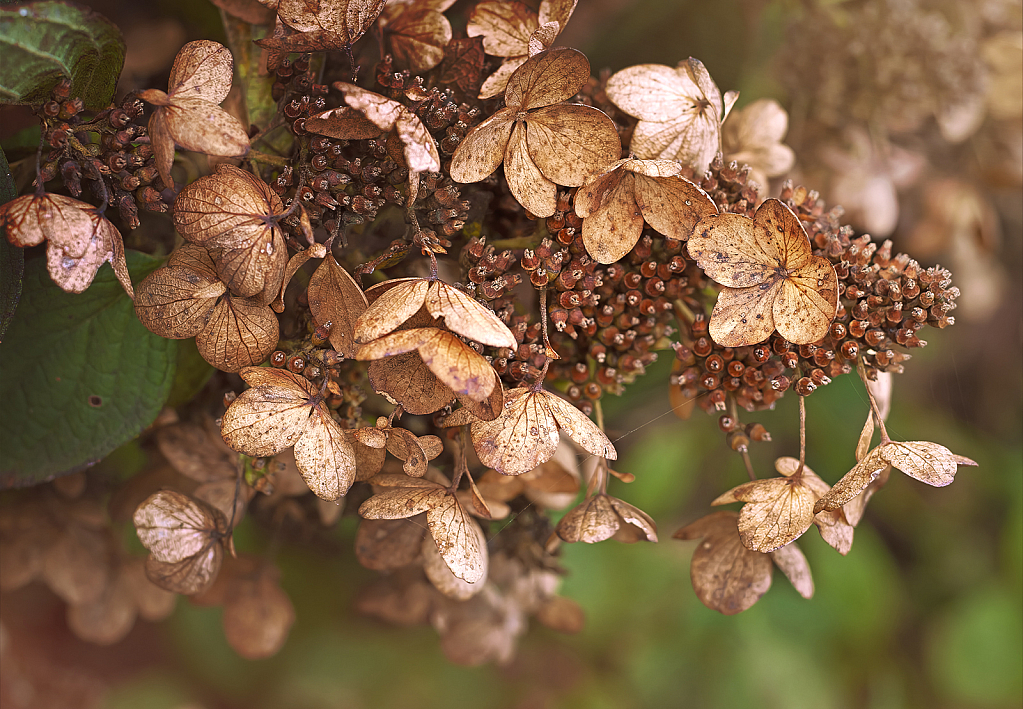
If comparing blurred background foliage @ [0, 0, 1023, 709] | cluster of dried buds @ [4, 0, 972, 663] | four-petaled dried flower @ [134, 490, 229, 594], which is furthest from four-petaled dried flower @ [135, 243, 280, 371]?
blurred background foliage @ [0, 0, 1023, 709]

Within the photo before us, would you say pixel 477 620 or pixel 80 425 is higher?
pixel 80 425

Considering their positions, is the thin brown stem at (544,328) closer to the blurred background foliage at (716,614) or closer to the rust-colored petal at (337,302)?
the rust-colored petal at (337,302)

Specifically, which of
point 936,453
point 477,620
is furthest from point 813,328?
point 477,620

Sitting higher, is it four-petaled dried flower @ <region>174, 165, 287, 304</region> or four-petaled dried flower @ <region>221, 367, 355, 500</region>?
four-petaled dried flower @ <region>174, 165, 287, 304</region>

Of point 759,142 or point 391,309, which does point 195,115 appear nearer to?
point 391,309

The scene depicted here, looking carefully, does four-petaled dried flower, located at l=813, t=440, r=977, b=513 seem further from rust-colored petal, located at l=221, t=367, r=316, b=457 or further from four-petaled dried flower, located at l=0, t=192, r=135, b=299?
four-petaled dried flower, located at l=0, t=192, r=135, b=299

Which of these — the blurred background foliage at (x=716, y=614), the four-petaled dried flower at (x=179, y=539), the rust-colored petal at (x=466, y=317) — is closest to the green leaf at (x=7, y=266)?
the four-petaled dried flower at (x=179, y=539)

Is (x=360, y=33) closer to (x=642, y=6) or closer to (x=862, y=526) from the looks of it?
(x=642, y=6)
